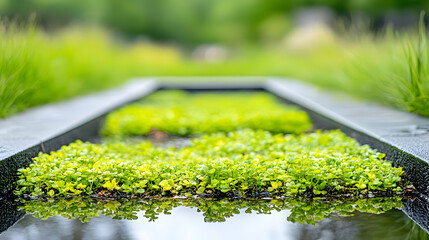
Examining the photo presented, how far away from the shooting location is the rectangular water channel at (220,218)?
2840 mm

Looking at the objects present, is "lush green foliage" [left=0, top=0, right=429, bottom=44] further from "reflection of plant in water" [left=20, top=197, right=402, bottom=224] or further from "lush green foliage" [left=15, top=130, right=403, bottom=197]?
"reflection of plant in water" [left=20, top=197, right=402, bottom=224]

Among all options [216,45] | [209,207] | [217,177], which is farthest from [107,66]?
[216,45]

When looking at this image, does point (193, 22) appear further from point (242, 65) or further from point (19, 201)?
point (19, 201)

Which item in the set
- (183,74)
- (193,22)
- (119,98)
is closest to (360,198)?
(119,98)

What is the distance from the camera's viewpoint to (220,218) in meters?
3.12

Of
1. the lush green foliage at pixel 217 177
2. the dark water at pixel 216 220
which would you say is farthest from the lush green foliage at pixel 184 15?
the dark water at pixel 216 220

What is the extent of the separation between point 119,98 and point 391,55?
12.8 feet

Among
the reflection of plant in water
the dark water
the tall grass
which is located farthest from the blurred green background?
the dark water

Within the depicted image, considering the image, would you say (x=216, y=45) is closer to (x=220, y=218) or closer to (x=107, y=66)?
(x=107, y=66)

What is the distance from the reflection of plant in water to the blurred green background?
5.61 ft

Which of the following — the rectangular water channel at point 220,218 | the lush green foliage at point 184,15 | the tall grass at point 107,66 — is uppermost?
the lush green foliage at point 184,15

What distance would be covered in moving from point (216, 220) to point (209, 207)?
0.24 m

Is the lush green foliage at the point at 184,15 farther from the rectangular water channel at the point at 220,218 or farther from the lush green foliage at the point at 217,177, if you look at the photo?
the rectangular water channel at the point at 220,218

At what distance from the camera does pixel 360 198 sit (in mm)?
3488
